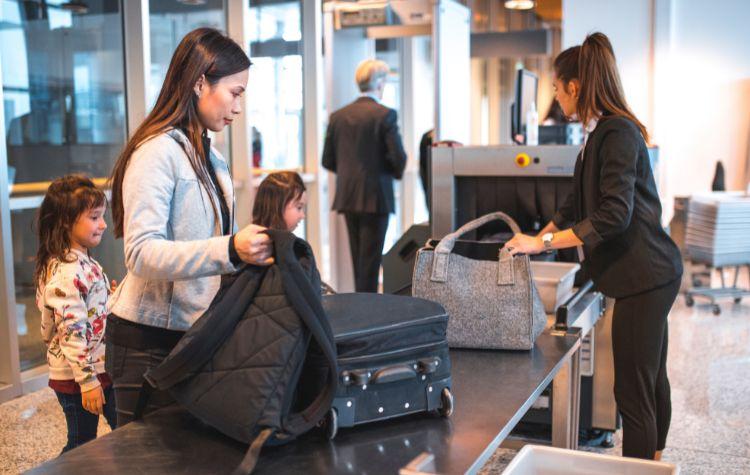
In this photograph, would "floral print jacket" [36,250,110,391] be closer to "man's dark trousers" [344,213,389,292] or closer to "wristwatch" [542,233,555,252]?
"wristwatch" [542,233,555,252]

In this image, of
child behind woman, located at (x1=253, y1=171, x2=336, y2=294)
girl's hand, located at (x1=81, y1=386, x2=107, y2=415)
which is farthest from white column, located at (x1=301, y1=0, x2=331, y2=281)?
girl's hand, located at (x1=81, y1=386, x2=107, y2=415)

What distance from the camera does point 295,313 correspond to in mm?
1328

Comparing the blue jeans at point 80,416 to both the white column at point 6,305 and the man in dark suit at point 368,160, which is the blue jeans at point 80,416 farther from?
the man in dark suit at point 368,160

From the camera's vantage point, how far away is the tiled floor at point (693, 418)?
3131mm

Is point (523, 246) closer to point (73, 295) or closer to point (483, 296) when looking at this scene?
point (483, 296)

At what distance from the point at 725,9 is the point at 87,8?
4938 mm

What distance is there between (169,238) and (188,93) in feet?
0.91

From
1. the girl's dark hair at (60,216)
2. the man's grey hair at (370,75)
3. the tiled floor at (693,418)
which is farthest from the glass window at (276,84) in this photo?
the girl's dark hair at (60,216)

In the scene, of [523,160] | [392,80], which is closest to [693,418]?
[523,160]

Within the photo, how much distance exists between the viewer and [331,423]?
1.43 metres

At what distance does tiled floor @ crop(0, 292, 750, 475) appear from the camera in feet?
10.3

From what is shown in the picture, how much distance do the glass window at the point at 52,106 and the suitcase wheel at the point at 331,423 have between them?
117 inches

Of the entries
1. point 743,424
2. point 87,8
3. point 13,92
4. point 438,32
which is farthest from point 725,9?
point 13,92

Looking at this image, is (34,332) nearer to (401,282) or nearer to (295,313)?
(401,282)
